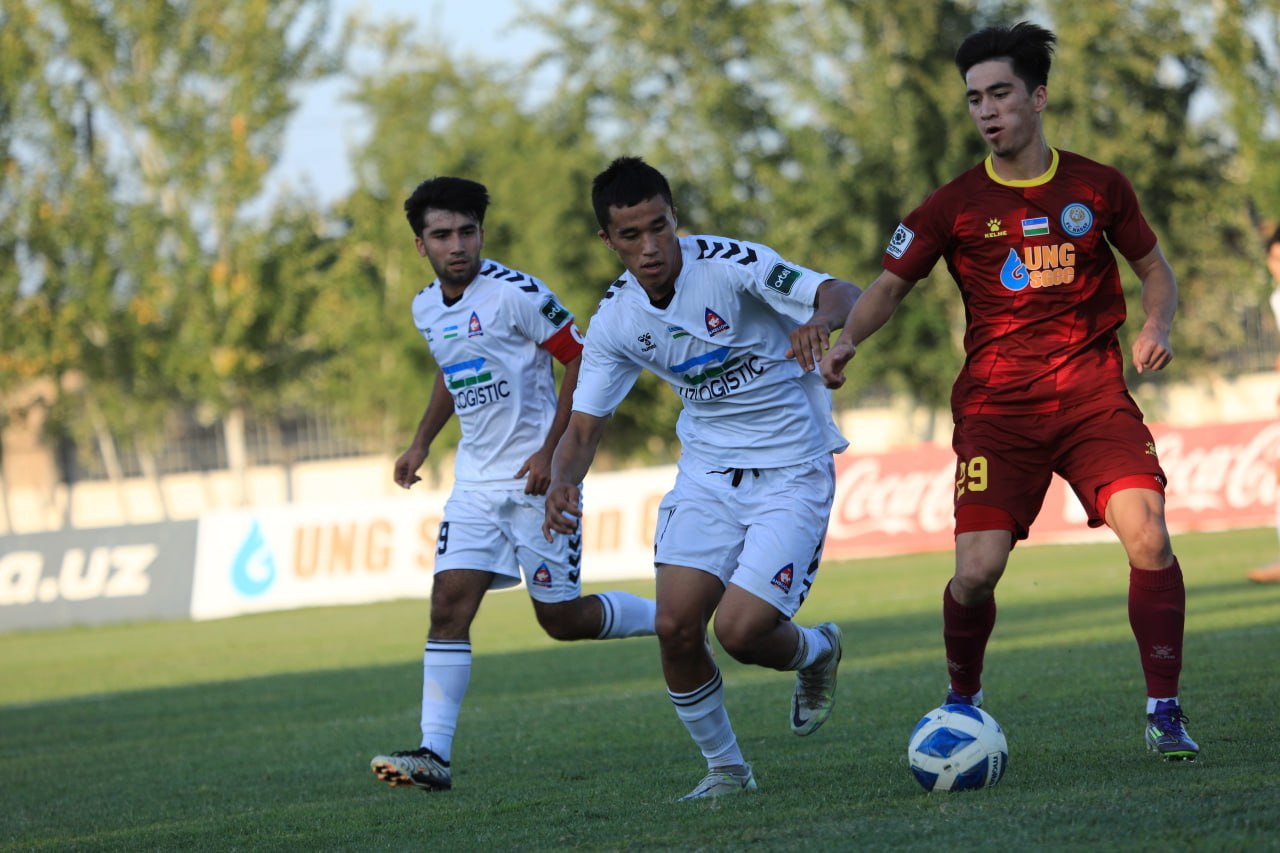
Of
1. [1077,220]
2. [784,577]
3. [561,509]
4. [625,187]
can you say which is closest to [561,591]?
[561,509]

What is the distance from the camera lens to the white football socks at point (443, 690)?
23.2ft

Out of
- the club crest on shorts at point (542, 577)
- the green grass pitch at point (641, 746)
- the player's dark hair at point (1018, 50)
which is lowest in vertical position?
the green grass pitch at point (641, 746)

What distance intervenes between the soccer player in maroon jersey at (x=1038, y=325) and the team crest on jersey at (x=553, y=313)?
7.51 feet

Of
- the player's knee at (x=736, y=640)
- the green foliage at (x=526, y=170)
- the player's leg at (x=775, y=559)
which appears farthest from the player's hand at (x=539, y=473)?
the green foliage at (x=526, y=170)

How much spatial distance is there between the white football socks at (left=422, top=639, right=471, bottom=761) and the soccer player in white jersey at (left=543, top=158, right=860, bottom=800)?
1347 mm

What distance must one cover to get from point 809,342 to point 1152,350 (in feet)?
3.77

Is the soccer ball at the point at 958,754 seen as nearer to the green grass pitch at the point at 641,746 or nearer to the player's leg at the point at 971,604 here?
the green grass pitch at the point at 641,746

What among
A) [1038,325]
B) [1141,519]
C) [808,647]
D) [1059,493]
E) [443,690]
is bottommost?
[1059,493]

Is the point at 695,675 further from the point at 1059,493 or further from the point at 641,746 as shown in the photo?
the point at 1059,493

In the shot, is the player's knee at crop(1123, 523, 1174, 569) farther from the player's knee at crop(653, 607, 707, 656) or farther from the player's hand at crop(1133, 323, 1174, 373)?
the player's knee at crop(653, 607, 707, 656)

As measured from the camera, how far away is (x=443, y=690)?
726cm

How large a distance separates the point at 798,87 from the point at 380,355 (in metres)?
11.8

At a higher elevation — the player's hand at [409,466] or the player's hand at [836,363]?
the player's hand at [836,363]

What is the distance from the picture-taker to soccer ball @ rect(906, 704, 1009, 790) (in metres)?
5.36
